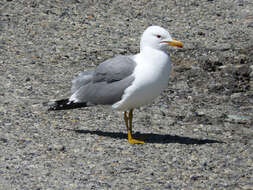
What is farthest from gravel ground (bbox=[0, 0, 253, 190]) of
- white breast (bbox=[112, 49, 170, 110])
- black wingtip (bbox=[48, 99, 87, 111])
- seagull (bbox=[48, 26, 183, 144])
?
white breast (bbox=[112, 49, 170, 110])

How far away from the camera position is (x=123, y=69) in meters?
6.87

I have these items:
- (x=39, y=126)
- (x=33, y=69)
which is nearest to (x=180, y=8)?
(x=33, y=69)

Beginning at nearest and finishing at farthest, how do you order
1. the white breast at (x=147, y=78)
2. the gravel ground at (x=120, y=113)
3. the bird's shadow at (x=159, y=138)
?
1. the gravel ground at (x=120, y=113)
2. the white breast at (x=147, y=78)
3. the bird's shadow at (x=159, y=138)

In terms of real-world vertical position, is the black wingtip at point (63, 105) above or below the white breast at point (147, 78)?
below

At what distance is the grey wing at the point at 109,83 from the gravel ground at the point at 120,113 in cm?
43

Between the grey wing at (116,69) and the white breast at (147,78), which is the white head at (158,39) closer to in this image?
the white breast at (147,78)

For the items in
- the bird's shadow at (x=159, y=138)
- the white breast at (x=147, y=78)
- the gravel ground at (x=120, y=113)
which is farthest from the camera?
the bird's shadow at (x=159, y=138)

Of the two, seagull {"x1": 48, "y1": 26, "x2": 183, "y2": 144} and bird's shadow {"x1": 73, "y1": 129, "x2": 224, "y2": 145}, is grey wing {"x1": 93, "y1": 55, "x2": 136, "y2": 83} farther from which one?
bird's shadow {"x1": 73, "y1": 129, "x2": 224, "y2": 145}

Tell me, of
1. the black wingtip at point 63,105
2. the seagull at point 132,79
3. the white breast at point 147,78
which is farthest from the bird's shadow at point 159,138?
the white breast at point 147,78

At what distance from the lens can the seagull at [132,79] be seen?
6.71 m

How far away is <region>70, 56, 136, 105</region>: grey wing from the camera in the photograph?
6855mm

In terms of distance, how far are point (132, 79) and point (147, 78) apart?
18 centimetres

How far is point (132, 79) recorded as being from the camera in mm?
6750

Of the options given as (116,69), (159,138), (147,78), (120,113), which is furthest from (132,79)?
(120,113)
